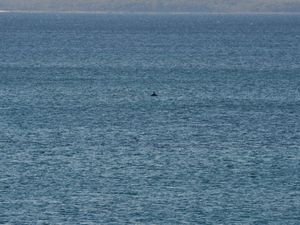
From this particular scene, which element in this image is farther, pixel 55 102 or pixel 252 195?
pixel 55 102

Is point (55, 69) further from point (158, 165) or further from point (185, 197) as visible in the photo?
point (185, 197)

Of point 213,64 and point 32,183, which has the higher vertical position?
point 32,183

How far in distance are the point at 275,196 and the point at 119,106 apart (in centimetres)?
4970

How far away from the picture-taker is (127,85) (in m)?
150

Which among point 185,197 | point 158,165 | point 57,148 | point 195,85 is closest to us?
point 185,197

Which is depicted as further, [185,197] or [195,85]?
[195,85]

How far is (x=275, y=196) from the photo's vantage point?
248ft

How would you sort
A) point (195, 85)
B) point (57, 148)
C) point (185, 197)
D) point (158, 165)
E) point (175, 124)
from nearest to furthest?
point (185, 197), point (158, 165), point (57, 148), point (175, 124), point (195, 85)

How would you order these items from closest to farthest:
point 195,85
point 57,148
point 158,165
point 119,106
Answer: point 158,165, point 57,148, point 119,106, point 195,85

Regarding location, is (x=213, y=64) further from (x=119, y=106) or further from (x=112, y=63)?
(x=119, y=106)

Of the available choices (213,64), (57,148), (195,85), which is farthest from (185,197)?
(213,64)

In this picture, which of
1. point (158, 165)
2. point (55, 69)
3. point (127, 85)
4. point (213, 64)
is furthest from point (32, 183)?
point (213, 64)

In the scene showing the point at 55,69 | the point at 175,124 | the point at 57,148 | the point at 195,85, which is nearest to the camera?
the point at 57,148

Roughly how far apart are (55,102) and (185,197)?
5397 centimetres
